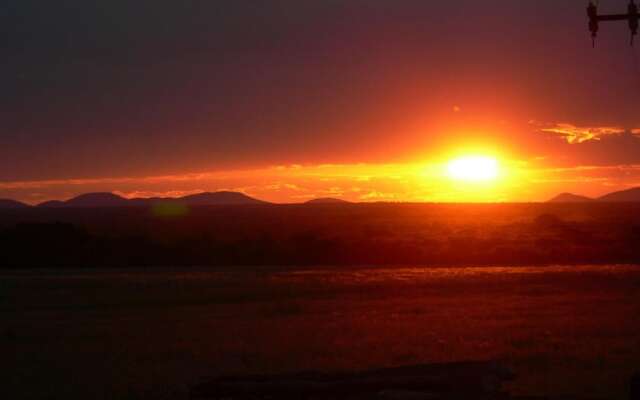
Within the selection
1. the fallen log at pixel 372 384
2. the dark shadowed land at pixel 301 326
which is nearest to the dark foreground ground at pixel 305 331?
the dark shadowed land at pixel 301 326

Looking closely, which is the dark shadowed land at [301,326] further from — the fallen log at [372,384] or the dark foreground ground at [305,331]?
the fallen log at [372,384]

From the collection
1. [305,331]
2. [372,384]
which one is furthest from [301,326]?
[372,384]

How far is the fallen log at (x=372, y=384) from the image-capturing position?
431 inches

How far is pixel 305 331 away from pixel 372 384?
9705mm

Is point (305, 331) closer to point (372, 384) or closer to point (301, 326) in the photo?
point (301, 326)

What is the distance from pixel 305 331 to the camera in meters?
20.9

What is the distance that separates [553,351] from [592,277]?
820 inches

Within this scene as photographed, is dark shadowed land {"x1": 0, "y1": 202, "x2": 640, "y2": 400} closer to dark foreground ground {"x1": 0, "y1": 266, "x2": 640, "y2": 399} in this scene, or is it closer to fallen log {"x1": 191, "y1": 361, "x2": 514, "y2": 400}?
dark foreground ground {"x1": 0, "y1": 266, "x2": 640, "y2": 399}

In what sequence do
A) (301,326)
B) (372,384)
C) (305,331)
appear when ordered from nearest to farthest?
1. (372,384)
2. (305,331)
3. (301,326)

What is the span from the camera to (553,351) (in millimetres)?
17328

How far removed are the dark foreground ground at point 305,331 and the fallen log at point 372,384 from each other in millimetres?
1812

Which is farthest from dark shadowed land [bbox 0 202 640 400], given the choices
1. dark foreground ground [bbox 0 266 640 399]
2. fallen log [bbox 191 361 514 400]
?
fallen log [bbox 191 361 514 400]

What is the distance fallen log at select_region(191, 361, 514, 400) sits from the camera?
10953 mm

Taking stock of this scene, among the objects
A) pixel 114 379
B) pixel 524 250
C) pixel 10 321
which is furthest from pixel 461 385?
pixel 524 250
